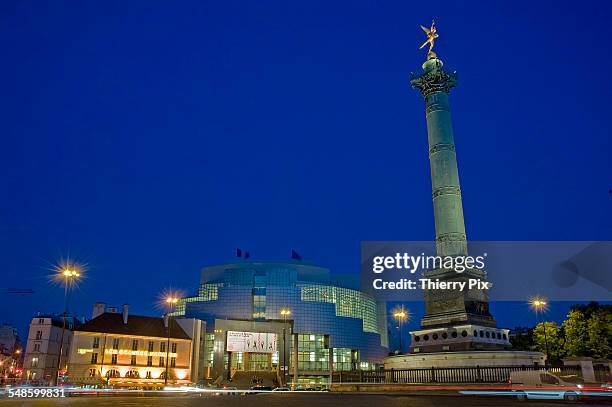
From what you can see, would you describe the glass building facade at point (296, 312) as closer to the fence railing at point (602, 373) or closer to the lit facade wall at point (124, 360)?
the lit facade wall at point (124, 360)

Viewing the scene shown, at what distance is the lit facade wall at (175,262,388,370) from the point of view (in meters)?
91.8

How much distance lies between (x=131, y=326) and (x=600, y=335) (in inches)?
2194

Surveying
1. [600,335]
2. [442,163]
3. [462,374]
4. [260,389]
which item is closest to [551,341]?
[600,335]

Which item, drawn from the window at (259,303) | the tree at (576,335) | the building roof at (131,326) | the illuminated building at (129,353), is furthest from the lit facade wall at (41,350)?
the tree at (576,335)

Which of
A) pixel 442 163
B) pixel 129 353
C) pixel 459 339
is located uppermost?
pixel 442 163

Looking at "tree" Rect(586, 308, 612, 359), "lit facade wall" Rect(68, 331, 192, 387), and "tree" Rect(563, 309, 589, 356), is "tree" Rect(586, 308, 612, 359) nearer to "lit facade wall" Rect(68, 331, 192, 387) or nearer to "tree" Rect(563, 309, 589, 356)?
"tree" Rect(563, 309, 589, 356)

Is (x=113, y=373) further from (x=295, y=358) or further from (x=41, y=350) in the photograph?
(x=295, y=358)

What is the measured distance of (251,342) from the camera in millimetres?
80875

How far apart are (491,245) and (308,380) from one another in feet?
164

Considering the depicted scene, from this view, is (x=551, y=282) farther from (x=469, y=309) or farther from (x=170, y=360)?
(x=170, y=360)

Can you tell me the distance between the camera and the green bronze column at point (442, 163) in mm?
39594

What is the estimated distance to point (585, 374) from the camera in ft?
89.2

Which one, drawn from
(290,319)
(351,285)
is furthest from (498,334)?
(351,285)

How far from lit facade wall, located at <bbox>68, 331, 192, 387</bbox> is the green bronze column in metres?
37.6
